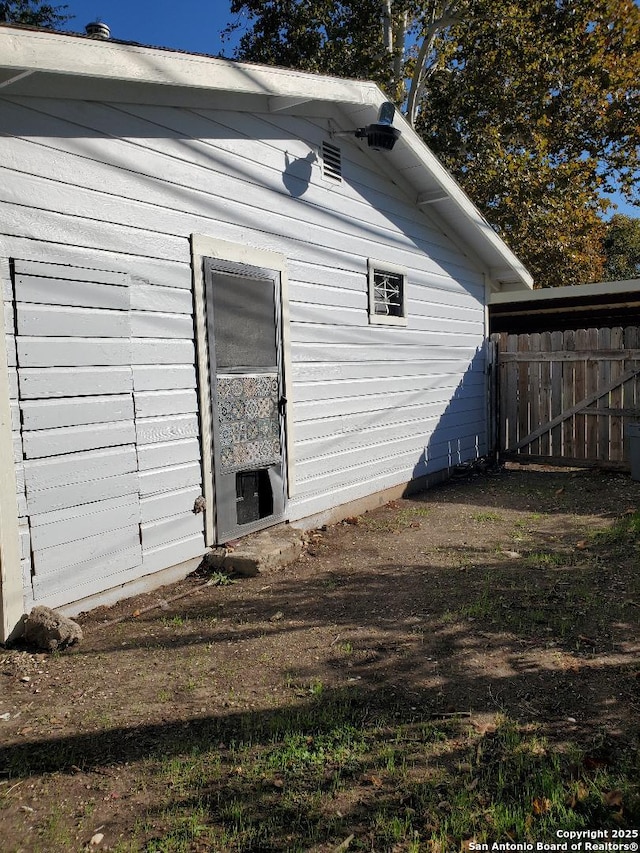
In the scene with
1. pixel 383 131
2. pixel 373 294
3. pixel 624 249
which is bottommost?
pixel 373 294

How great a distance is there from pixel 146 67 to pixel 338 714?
14.1 ft

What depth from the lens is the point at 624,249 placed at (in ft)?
108

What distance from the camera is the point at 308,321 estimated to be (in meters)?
6.50

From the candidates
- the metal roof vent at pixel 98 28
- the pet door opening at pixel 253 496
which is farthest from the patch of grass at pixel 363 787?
the metal roof vent at pixel 98 28

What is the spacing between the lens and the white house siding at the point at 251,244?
4.17 m

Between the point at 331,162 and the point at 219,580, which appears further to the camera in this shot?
the point at 331,162

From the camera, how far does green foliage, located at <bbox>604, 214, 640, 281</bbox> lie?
3259 cm

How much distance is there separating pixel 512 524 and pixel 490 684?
381 cm

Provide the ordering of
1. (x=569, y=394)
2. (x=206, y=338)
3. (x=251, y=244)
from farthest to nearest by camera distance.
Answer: (x=569, y=394), (x=251, y=244), (x=206, y=338)

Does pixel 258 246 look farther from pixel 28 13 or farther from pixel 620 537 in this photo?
pixel 28 13

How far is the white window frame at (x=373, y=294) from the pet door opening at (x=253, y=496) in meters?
2.77

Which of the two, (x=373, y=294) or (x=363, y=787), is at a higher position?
(x=373, y=294)

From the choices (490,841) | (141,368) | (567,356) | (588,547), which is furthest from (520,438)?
(490,841)

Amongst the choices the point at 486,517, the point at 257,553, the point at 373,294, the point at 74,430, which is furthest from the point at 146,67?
the point at 486,517
